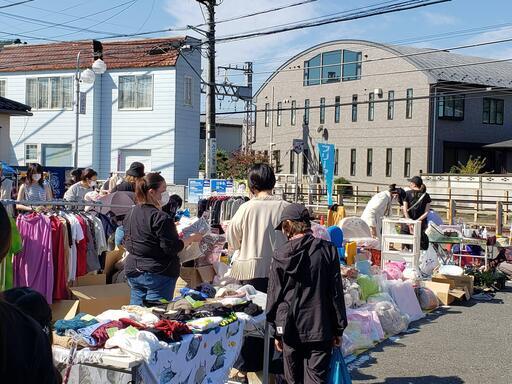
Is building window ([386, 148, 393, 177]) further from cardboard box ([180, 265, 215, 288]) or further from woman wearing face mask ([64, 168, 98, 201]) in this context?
cardboard box ([180, 265, 215, 288])

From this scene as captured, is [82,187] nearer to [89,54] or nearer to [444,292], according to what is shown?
[444,292]

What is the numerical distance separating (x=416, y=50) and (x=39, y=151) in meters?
26.4

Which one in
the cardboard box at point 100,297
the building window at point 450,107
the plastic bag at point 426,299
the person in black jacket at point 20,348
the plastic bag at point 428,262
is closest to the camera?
the person in black jacket at point 20,348

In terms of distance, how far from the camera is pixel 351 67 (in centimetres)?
4272

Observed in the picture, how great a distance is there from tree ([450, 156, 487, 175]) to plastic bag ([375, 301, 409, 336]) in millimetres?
28945

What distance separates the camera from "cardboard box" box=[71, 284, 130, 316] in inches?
254

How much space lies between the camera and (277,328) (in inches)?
183

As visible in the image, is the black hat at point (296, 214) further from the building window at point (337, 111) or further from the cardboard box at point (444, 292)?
the building window at point (337, 111)

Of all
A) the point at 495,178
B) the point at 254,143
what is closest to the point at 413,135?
the point at 495,178

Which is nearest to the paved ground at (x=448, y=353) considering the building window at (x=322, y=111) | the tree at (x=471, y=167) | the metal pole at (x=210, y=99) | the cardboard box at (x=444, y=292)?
the cardboard box at (x=444, y=292)

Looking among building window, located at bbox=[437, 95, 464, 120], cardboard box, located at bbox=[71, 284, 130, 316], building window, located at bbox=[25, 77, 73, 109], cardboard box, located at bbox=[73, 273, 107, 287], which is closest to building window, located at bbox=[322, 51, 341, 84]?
building window, located at bbox=[437, 95, 464, 120]

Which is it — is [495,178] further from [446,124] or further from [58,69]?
[58,69]

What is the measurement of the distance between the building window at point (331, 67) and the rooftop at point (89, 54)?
19.6m

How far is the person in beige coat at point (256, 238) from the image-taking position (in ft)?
18.3
